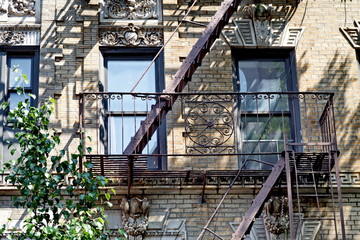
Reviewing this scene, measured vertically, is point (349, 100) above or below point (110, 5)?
below

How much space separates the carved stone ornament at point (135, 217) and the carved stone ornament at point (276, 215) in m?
1.87

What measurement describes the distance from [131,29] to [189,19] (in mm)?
1028

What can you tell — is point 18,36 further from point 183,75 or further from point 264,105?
point 264,105

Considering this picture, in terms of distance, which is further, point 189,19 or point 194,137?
point 189,19

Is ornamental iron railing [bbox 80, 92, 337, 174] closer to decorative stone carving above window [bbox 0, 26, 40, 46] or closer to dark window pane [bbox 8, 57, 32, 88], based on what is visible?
dark window pane [bbox 8, 57, 32, 88]

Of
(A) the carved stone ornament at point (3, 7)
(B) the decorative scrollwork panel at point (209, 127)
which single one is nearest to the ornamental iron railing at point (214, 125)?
(B) the decorative scrollwork panel at point (209, 127)

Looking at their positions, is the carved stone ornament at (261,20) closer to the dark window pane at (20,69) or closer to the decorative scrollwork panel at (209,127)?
the decorative scrollwork panel at (209,127)

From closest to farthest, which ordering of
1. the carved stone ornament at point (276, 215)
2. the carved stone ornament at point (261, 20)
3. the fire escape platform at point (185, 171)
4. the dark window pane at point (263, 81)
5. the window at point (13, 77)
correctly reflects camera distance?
the fire escape platform at point (185, 171) < the carved stone ornament at point (276, 215) < the window at point (13, 77) < the dark window pane at point (263, 81) < the carved stone ornament at point (261, 20)

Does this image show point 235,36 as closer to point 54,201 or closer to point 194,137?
point 194,137

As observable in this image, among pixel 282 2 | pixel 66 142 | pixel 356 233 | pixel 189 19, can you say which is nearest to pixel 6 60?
pixel 66 142

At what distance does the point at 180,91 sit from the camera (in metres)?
15.5

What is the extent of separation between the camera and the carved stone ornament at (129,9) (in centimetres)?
1664

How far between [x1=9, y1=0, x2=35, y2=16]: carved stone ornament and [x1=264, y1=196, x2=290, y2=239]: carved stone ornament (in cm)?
521

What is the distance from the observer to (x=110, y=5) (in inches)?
658
